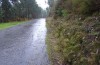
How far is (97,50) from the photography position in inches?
224

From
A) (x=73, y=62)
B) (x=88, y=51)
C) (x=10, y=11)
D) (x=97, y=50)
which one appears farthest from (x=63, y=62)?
(x=10, y=11)

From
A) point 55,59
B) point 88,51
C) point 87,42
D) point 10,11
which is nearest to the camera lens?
point 88,51

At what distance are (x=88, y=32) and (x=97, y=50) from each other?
191cm

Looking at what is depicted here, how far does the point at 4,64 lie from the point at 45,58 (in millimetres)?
1800

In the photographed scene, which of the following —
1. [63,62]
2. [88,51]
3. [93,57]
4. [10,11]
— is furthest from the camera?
[10,11]

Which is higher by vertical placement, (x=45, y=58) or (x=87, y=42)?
(x=87, y=42)

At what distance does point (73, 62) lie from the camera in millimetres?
6449

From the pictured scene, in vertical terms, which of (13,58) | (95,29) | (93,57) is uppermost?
(95,29)

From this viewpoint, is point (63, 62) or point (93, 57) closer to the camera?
point (93, 57)

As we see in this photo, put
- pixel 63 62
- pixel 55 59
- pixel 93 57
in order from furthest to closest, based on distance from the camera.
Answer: pixel 55 59 < pixel 63 62 < pixel 93 57

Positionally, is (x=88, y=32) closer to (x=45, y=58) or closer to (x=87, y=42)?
(x=87, y=42)

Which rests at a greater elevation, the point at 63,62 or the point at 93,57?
the point at 93,57

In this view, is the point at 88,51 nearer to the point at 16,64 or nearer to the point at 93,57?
the point at 93,57

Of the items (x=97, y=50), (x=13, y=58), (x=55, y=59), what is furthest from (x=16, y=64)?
(x=97, y=50)
